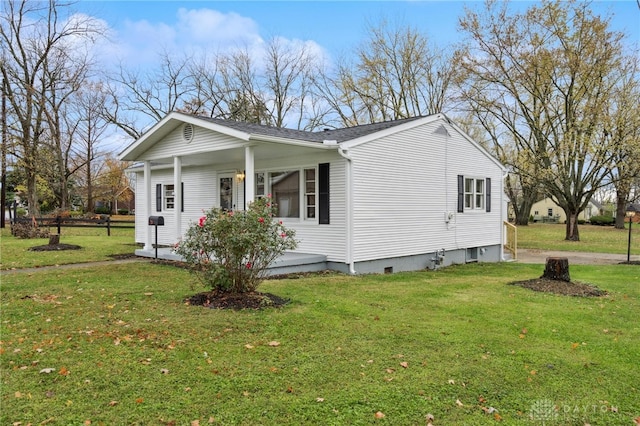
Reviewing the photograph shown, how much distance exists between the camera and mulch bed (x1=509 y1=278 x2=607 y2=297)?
26.2 feet

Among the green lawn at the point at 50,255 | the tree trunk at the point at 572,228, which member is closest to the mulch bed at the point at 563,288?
the green lawn at the point at 50,255

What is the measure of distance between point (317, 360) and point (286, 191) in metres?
7.63

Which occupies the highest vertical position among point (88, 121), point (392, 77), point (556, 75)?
point (392, 77)

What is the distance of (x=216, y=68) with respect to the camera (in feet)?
101

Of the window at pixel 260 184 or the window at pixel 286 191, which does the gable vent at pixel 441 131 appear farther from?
the window at pixel 260 184

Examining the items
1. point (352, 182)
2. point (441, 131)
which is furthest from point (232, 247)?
point (441, 131)

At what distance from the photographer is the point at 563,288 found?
826cm

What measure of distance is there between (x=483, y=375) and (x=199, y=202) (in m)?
11.5

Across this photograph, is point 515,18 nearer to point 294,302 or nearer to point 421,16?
point 421,16

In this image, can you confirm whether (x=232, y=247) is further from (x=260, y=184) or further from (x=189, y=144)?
(x=260, y=184)

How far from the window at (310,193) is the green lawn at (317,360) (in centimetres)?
390

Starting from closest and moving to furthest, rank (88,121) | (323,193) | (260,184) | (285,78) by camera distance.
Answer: (323,193)
(260,184)
(285,78)
(88,121)

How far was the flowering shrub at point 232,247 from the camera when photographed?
6.18 metres

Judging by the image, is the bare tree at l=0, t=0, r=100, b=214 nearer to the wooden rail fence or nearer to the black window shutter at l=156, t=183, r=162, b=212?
the wooden rail fence
